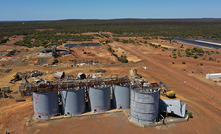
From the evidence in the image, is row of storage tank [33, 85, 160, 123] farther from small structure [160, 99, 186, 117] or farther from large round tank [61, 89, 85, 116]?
small structure [160, 99, 186, 117]

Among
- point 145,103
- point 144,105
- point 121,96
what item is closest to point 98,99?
point 121,96

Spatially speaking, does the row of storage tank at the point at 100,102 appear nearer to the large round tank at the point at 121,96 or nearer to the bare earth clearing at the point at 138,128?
the large round tank at the point at 121,96

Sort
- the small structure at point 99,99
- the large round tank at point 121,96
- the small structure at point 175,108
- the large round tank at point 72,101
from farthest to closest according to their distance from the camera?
the large round tank at point 121,96 < the small structure at point 175,108 < the small structure at point 99,99 < the large round tank at point 72,101

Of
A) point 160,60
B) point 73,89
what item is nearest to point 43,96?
point 73,89

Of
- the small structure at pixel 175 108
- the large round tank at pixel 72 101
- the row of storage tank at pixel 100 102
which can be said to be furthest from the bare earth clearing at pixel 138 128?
the small structure at pixel 175 108

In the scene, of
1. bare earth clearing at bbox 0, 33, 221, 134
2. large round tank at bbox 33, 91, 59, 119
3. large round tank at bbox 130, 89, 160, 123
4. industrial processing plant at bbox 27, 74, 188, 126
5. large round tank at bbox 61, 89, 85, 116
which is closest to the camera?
large round tank at bbox 130, 89, 160, 123

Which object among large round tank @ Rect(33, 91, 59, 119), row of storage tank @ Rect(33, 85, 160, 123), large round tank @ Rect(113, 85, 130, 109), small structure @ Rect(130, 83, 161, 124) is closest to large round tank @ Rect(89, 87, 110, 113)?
row of storage tank @ Rect(33, 85, 160, 123)

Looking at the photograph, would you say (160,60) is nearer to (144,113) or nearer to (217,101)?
(217,101)
